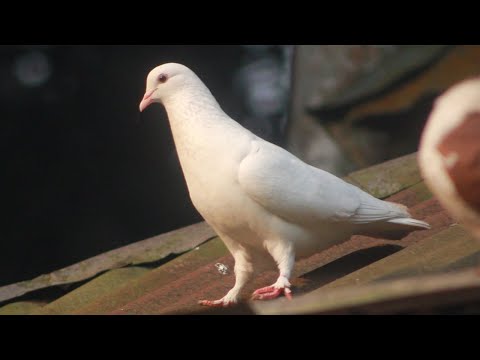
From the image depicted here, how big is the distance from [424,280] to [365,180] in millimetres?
3166

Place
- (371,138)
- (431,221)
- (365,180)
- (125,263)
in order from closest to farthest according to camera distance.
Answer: (431,221) → (125,263) → (365,180) → (371,138)

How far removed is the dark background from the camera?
24.9ft

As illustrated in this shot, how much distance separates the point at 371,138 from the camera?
732 centimetres

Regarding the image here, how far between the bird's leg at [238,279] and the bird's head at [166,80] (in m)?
0.75

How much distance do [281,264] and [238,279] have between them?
0.69ft

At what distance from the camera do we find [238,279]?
4.10m

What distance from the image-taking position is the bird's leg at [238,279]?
157 inches

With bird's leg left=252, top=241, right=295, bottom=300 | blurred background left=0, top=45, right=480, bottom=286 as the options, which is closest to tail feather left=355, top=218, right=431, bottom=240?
bird's leg left=252, top=241, right=295, bottom=300

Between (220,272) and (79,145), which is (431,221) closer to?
(220,272)

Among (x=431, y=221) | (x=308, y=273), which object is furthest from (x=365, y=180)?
(x=308, y=273)

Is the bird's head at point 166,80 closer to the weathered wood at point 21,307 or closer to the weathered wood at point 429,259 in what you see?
the weathered wood at point 429,259

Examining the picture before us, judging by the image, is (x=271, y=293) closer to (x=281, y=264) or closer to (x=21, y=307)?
(x=281, y=264)

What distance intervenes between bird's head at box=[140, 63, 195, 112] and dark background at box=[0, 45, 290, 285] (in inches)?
130

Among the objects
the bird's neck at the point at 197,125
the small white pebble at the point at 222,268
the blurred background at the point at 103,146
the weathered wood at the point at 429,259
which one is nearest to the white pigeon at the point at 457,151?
the weathered wood at the point at 429,259
